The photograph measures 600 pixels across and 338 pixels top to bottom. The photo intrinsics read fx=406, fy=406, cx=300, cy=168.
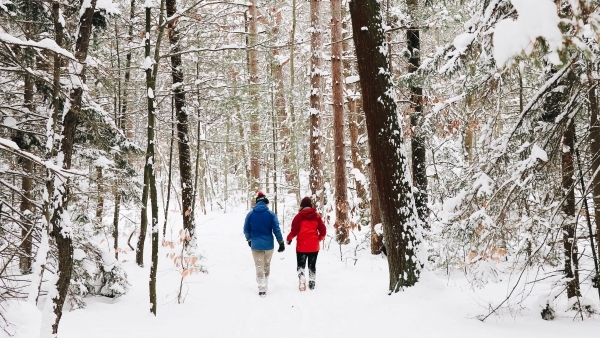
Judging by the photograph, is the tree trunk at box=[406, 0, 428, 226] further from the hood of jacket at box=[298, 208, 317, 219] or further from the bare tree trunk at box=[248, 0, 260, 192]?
the bare tree trunk at box=[248, 0, 260, 192]

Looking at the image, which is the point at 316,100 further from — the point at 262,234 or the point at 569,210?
the point at 569,210

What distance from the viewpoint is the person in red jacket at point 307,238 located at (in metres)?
9.04

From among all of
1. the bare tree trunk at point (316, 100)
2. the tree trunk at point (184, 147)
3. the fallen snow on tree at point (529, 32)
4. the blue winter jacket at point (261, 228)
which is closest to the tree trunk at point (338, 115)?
the bare tree trunk at point (316, 100)

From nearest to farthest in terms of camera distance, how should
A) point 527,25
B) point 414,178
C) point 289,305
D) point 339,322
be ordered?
point 527,25, point 339,322, point 289,305, point 414,178

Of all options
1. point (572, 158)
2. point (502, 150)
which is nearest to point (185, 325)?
point (502, 150)

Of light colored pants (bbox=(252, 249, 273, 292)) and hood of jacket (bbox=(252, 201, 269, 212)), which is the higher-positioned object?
hood of jacket (bbox=(252, 201, 269, 212))

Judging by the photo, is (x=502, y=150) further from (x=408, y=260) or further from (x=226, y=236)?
(x=226, y=236)

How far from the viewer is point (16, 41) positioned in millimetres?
3281

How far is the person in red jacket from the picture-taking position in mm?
9039

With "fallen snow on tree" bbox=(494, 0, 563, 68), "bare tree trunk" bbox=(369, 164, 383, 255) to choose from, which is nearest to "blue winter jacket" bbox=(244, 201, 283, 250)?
"bare tree trunk" bbox=(369, 164, 383, 255)

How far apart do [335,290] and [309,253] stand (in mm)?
1002

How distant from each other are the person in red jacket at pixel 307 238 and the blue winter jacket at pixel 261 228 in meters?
0.43

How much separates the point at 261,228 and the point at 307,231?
104 cm

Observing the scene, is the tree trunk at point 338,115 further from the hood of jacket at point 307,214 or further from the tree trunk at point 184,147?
the tree trunk at point 184,147
